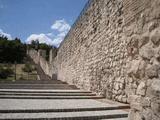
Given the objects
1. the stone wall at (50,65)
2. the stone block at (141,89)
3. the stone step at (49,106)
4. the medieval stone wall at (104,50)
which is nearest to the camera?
the stone block at (141,89)

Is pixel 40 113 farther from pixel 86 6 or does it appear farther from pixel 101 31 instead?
pixel 86 6

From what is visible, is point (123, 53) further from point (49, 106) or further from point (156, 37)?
point (156, 37)

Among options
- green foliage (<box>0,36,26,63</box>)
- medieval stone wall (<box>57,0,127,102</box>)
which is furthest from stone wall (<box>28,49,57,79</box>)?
medieval stone wall (<box>57,0,127,102</box>)

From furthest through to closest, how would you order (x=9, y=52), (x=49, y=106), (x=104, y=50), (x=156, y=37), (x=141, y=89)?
1. (x=9, y=52)
2. (x=104, y=50)
3. (x=49, y=106)
4. (x=141, y=89)
5. (x=156, y=37)

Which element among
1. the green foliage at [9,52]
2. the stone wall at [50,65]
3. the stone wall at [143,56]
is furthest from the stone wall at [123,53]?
the green foliage at [9,52]

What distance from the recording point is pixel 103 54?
8.43 m

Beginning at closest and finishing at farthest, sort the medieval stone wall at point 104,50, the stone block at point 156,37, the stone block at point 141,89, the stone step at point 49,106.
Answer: the stone block at point 156,37, the stone block at point 141,89, the stone step at point 49,106, the medieval stone wall at point 104,50

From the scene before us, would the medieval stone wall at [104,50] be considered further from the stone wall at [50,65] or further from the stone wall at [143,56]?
the stone wall at [50,65]

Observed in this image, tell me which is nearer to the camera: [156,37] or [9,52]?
[156,37]

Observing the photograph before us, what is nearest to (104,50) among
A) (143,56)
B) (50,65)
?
(143,56)

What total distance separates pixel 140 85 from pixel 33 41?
83251mm

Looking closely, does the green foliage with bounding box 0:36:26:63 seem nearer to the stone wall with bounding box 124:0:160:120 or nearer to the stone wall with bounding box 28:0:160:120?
the stone wall with bounding box 28:0:160:120

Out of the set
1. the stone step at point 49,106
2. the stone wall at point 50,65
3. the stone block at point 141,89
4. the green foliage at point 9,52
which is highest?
the green foliage at point 9,52

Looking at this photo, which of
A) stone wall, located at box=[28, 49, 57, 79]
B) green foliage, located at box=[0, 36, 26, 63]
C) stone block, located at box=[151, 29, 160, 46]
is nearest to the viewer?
stone block, located at box=[151, 29, 160, 46]
